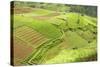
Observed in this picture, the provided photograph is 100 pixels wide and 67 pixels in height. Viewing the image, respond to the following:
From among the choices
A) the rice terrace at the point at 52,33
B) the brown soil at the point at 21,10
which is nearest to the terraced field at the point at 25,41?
the rice terrace at the point at 52,33

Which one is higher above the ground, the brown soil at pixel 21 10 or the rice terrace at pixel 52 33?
the brown soil at pixel 21 10

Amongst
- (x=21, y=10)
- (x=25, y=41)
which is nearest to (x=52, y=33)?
(x=25, y=41)

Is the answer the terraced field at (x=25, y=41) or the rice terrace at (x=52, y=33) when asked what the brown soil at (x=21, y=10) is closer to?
the rice terrace at (x=52, y=33)

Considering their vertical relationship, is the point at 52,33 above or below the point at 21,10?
below

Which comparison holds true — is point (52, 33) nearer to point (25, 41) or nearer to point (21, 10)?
point (25, 41)

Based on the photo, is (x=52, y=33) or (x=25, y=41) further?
(x=52, y=33)

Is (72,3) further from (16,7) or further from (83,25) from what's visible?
(16,7)

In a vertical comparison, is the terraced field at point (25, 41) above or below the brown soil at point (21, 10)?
below

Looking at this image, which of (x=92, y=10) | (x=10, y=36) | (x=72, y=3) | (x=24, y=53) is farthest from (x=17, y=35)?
(x=92, y=10)

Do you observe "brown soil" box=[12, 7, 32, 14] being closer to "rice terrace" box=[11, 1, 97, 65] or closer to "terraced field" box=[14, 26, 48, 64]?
"rice terrace" box=[11, 1, 97, 65]
